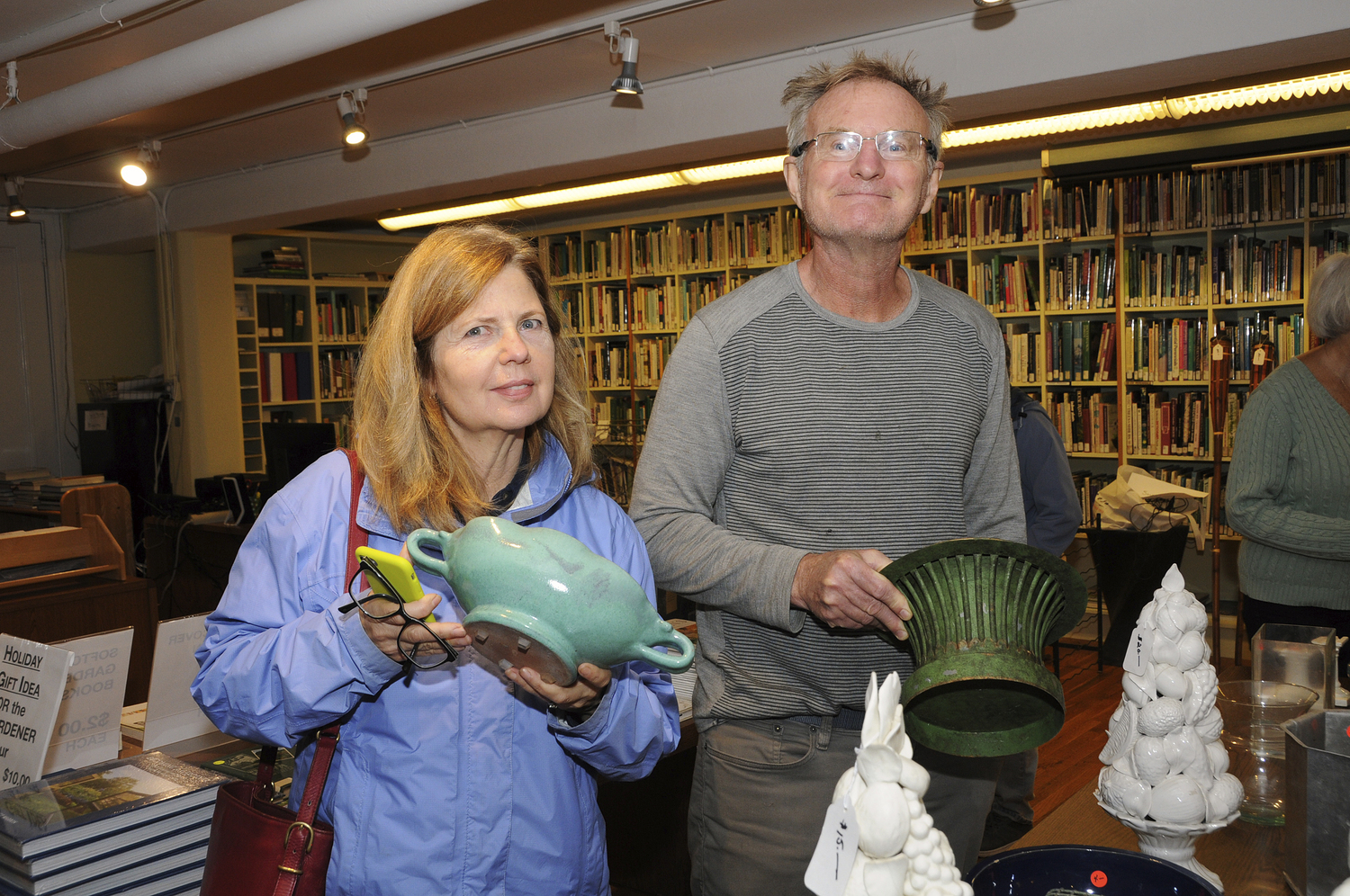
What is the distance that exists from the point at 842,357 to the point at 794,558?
33 cm

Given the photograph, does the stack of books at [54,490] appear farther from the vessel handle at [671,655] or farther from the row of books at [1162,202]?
the row of books at [1162,202]

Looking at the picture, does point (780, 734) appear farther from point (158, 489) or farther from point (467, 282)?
point (158, 489)

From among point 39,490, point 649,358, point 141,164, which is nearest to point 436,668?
point 39,490

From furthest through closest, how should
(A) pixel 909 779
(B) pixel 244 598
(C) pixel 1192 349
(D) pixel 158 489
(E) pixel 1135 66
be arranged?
(D) pixel 158 489
(C) pixel 1192 349
(E) pixel 1135 66
(B) pixel 244 598
(A) pixel 909 779

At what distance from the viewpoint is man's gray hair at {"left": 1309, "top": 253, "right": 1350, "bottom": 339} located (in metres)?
2.56

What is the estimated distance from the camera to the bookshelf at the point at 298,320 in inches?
296

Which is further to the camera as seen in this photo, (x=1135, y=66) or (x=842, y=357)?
(x=1135, y=66)

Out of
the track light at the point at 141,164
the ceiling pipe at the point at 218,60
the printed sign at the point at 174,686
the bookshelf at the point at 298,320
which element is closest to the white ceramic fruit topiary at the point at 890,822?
the printed sign at the point at 174,686

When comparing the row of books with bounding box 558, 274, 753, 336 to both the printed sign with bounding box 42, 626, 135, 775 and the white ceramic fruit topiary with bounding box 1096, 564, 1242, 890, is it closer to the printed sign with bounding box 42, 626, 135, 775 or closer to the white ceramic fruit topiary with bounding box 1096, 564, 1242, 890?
the printed sign with bounding box 42, 626, 135, 775

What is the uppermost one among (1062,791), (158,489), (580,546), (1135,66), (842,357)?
(1135,66)

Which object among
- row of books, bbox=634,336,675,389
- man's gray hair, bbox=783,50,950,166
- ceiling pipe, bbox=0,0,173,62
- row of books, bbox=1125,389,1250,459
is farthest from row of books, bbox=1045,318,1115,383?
ceiling pipe, bbox=0,0,173,62

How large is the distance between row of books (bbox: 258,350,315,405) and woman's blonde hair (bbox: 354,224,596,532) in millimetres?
6783

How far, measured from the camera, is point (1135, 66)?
3.39m

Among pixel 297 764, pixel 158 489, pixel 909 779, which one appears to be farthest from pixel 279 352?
pixel 909 779
